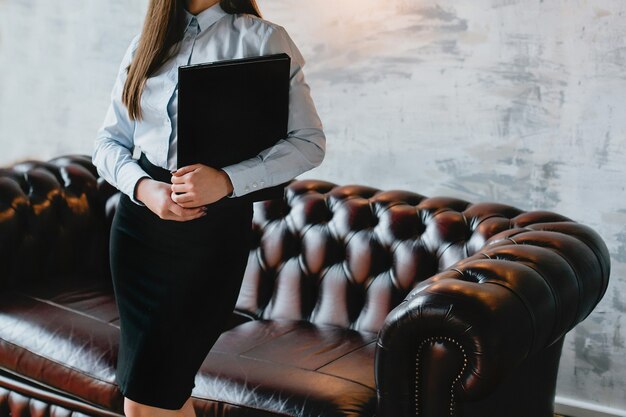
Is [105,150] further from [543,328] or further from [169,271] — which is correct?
[543,328]

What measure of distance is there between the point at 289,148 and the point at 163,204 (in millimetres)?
307

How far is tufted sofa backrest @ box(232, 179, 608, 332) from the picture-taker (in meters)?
2.81

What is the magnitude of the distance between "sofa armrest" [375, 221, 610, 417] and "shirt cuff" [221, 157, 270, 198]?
0.47 meters

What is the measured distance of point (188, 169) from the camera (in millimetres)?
1789

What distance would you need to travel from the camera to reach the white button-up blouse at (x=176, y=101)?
191 cm

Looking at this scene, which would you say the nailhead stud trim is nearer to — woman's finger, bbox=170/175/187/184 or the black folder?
the black folder

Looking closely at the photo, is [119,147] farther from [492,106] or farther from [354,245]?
[492,106]

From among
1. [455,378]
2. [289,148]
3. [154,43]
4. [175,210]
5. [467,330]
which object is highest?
[154,43]

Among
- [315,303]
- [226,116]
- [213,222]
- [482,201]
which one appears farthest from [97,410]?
[482,201]

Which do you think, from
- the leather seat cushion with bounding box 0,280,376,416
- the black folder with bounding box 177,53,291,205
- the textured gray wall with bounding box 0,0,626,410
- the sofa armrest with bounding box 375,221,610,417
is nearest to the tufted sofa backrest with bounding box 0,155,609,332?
the leather seat cushion with bounding box 0,280,376,416

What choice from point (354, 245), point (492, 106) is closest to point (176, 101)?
point (354, 245)

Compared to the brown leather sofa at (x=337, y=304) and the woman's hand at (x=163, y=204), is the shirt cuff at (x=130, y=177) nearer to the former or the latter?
the woman's hand at (x=163, y=204)

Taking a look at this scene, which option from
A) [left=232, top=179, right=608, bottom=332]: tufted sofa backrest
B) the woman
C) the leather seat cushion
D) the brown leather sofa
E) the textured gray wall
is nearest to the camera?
the woman

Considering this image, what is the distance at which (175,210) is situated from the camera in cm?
182
